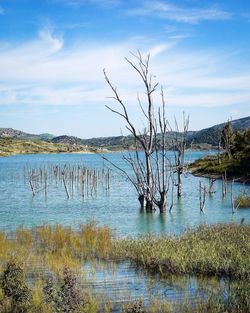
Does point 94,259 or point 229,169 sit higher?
point 229,169

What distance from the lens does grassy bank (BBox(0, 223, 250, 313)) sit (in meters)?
10.2

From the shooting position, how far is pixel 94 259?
16188mm

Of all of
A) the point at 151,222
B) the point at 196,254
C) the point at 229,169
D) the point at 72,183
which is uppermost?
the point at 229,169

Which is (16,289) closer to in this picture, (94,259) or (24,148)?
(94,259)

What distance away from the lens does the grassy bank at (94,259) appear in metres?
10.2

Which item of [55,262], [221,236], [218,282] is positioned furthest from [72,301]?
[221,236]

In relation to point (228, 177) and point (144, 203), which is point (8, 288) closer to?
point (144, 203)

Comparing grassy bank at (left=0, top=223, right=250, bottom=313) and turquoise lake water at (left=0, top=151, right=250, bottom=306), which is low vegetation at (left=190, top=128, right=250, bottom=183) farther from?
grassy bank at (left=0, top=223, right=250, bottom=313)

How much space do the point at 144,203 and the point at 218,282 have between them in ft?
63.3

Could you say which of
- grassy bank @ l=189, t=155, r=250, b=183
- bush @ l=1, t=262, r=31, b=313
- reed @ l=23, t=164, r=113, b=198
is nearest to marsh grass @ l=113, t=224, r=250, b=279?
bush @ l=1, t=262, r=31, b=313

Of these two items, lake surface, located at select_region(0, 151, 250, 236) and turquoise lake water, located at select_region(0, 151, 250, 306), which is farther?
lake surface, located at select_region(0, 151, 250, 236)

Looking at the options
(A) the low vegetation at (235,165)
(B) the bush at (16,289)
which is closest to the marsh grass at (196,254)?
(B) the bush at (16,289)

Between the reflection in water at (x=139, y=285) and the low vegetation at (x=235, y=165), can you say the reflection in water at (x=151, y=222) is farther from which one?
the low vegetation at (x=235, y=165)

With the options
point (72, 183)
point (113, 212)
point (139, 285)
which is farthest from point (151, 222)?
point (72, 183)
